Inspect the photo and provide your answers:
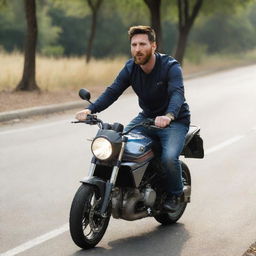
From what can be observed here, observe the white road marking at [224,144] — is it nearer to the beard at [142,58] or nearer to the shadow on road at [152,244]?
the shadow on road at [152,244]

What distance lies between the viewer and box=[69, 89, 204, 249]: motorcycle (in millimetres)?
5102

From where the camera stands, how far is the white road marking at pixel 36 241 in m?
5.36

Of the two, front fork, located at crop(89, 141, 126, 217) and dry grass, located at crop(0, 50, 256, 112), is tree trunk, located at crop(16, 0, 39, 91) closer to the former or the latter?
dry grass, located at crop(0, 50, 256, 112)

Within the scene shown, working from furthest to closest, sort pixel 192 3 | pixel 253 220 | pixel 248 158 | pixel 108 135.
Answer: pixel 192 3 < pixel 248 158 < pixel 253 220 < pixel 108 135

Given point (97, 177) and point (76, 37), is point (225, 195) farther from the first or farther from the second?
point (76, 37)

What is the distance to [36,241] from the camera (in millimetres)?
5676

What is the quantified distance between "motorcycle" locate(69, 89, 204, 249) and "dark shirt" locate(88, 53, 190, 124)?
1.00 feet

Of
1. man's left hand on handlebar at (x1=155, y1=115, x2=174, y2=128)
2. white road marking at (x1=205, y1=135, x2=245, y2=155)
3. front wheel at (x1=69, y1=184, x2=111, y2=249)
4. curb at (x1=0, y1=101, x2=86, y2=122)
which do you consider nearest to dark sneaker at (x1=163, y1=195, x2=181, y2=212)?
front wheel at (x1=69, y1=184, x2=111, y2=249)

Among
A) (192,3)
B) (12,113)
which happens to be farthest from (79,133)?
(192,3)

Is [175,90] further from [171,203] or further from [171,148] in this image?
[171,203]

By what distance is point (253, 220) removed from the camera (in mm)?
6445

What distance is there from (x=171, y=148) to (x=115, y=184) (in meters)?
0.56

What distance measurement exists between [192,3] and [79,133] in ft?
82.7

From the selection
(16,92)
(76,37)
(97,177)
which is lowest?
(76,37)
